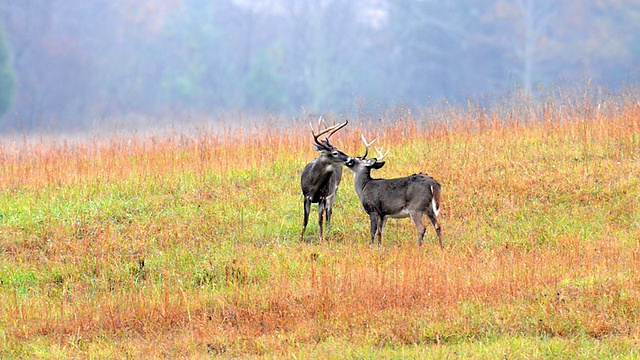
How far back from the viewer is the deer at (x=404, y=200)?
431 inches

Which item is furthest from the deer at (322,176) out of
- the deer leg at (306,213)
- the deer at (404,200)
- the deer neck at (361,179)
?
the deer at (404,200)

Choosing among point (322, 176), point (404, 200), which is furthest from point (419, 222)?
point (322, 176)

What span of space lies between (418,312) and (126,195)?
810cm

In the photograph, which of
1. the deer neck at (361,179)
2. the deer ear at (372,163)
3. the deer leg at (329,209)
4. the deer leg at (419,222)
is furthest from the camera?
the deer leg at (329,209)

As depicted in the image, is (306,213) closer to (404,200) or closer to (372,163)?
(372,163)

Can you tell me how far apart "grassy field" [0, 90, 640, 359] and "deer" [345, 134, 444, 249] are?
386mm

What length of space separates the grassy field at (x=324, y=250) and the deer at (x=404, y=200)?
1.27 ft

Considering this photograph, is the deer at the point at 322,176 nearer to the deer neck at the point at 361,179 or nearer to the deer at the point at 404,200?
the deer neck at the point at 361,179

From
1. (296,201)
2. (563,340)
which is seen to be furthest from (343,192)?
(563,340)

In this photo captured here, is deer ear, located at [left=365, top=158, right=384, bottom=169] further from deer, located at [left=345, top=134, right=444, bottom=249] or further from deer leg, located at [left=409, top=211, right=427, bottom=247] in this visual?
deer leg, located at [left=409, top=211, right=427, bottom=247]

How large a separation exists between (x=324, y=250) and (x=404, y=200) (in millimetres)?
1256

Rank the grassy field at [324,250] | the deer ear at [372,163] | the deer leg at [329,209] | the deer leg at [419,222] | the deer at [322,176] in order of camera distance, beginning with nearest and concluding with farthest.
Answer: the grassy field at [324,250]
the deer leg at [419,222]
the deer ear at [372,163]
the deer at [322,176]
the deer leg at [329,209]

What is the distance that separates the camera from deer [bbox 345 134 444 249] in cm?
1094

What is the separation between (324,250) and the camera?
11.2 m
